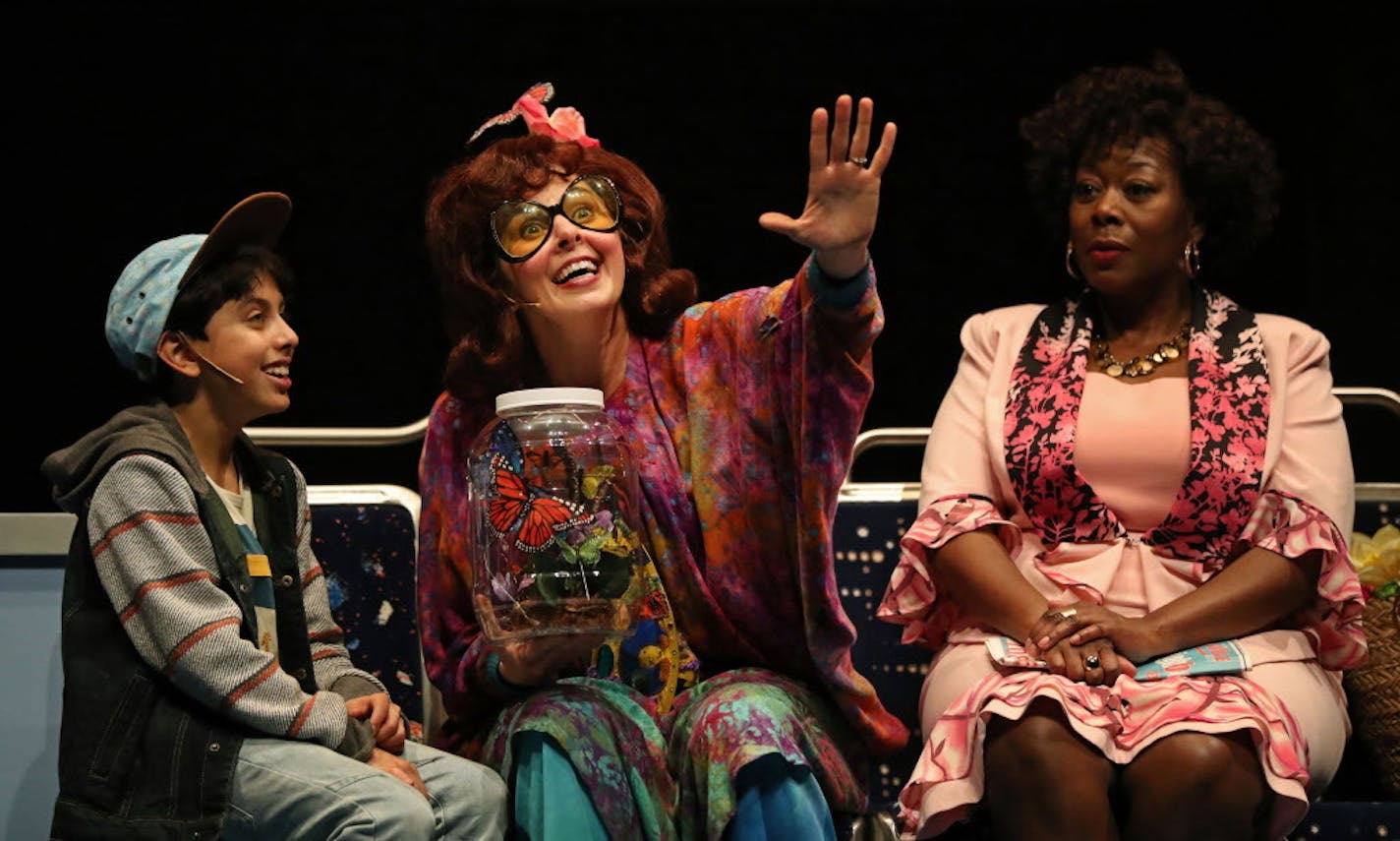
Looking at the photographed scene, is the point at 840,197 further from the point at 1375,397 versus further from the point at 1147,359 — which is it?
the point at 1375,397

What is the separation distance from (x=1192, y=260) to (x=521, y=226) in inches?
54.6

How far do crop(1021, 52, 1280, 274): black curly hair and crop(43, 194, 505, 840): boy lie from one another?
5.33 ft

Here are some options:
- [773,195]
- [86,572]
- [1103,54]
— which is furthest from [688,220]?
[86,572]

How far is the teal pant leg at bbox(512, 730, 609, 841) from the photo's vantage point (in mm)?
2666

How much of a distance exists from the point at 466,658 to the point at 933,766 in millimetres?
792

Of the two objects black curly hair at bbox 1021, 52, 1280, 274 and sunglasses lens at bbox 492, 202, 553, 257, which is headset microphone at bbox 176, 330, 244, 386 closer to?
sunglasses lens at bbox 492, 202, 553, 257

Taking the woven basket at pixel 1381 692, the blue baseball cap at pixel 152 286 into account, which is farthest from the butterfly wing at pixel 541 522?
the woven basket at pixel 1381 692

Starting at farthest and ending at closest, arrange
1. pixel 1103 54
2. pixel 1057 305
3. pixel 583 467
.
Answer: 1. pixel 1103 54
2. pixel 1057 305
3. pixel 583 467

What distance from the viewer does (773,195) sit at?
4559 mm

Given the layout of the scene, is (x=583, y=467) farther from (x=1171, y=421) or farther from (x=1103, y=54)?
(x=1103, y=54)

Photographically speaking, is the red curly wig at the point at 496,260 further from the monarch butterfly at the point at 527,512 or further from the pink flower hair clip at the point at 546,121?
the monarch butterfly at the point at 527,512

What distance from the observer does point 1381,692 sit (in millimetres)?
3477

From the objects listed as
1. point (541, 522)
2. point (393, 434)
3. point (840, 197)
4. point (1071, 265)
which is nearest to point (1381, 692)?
point (1071, 265)

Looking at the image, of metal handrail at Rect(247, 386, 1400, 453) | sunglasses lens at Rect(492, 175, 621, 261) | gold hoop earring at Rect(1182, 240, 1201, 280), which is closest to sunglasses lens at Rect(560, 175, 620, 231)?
sunglasses lens at Rect(492, 175, 621, 261)
